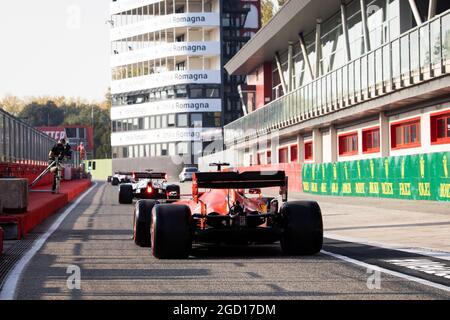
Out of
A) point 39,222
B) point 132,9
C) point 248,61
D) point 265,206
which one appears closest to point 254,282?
point 265,206

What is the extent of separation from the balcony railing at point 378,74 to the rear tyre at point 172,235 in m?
14.6

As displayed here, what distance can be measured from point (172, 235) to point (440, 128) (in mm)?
19219

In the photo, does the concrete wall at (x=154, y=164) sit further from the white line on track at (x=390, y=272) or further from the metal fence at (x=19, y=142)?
the white line on track at (x=390, y=272)

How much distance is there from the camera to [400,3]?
32.0 m

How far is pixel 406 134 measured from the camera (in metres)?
32.2

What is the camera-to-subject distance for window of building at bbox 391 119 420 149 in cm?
3105

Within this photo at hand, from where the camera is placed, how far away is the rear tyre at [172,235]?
11.6 meters

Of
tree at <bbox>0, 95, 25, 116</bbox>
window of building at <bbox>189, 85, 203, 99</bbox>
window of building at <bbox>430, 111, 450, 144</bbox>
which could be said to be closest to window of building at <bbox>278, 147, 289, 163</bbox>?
window of building at <bbox>430, 111, 450, 144</bbox>

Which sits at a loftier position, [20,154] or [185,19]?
[185,19]

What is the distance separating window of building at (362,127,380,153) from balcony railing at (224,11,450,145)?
1631 mm

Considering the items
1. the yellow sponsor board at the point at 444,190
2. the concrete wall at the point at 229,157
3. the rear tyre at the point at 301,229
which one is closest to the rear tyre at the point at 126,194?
the yellow sponsor board at the point at 444,190
